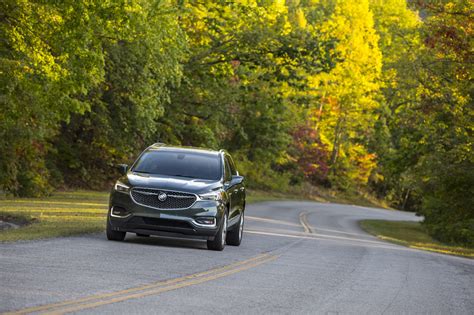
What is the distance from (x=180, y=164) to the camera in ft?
62.7

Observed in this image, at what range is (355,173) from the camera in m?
76.6

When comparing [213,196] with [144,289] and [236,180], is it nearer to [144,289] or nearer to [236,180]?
[236,180]

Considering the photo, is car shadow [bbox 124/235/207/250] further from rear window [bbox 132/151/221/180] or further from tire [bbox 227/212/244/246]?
rear window [bbox 132/151/221/180]

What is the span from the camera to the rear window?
18844 mm

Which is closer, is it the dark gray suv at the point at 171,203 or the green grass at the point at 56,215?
the dark gray suv at the point at 171,203

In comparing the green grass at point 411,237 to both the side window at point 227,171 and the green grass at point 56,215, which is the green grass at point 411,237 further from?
the side window at point 227,171

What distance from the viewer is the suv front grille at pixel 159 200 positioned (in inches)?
695

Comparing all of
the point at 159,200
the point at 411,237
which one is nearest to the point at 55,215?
the point at 159,200

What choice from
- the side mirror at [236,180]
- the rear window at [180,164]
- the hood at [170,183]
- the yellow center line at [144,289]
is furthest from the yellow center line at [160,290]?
the side mirror at [236,180]

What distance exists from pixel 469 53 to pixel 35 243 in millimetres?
18428

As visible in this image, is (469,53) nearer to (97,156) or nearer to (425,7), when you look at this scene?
(425,7)

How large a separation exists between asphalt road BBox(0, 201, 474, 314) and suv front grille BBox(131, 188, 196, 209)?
778mm

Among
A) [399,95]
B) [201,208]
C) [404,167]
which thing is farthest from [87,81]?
[404,167]

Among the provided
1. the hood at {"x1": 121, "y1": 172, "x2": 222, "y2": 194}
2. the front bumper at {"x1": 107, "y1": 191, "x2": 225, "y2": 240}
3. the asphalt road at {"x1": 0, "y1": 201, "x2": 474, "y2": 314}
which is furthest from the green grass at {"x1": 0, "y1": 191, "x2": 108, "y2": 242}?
the hood at {"x1": 121, "y1": 172, "x2": 222, "y2": 194}
